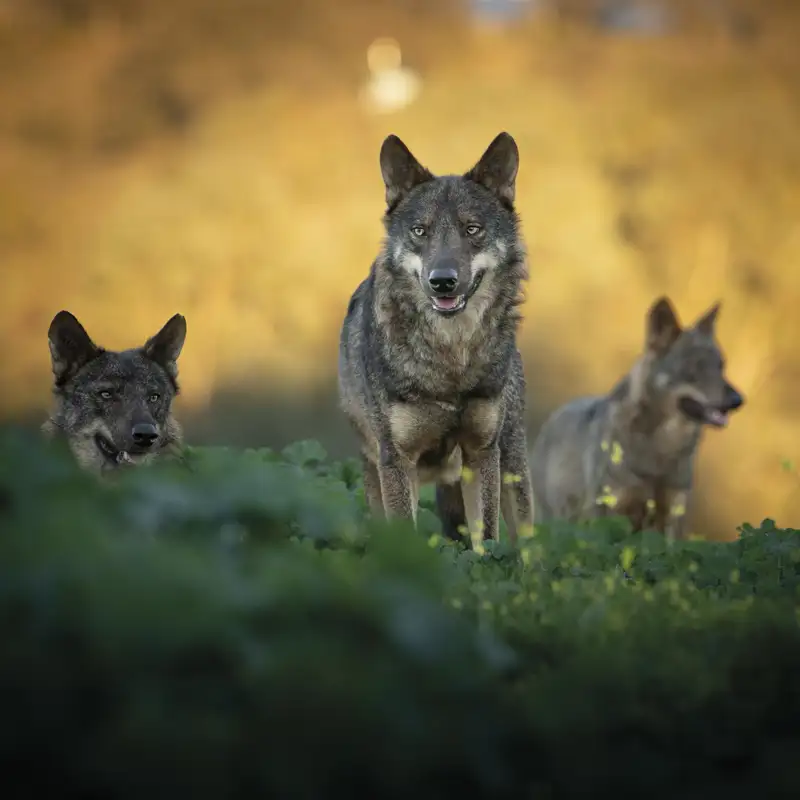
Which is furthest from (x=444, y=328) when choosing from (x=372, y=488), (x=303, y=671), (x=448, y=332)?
(x=303, y=671)

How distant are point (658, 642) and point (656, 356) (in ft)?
25.2

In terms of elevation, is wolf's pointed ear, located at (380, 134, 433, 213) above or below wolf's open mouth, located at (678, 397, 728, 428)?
below

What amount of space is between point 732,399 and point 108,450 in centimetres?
667

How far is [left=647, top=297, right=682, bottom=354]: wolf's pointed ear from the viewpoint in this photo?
11227 millimetres

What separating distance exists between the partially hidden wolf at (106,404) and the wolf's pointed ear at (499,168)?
7.72 feet

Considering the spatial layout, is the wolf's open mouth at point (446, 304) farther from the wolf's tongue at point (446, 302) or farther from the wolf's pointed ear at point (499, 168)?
the wolf's pointed ear at point (499, 168)

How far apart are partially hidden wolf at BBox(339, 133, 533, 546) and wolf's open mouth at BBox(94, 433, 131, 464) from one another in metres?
1.53

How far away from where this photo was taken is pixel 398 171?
22.7 ft

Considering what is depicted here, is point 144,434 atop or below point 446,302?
below

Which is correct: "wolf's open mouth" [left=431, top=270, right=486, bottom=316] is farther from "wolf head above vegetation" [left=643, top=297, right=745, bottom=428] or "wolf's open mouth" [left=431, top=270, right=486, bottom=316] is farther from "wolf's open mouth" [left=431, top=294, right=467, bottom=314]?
"wolf head above vegetation" [left=643, top=297, right=745, bottom=428]

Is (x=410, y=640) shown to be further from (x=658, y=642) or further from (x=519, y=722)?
(x=658, y=642)

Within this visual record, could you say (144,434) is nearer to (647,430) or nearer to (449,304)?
(449,304)

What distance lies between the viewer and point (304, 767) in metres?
2.64

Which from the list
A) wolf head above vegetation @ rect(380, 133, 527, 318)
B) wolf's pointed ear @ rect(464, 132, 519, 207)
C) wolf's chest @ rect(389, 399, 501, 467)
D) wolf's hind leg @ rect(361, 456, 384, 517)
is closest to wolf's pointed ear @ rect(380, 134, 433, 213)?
wolf head above vegetation @ rect(380, 133, 527, 318)
